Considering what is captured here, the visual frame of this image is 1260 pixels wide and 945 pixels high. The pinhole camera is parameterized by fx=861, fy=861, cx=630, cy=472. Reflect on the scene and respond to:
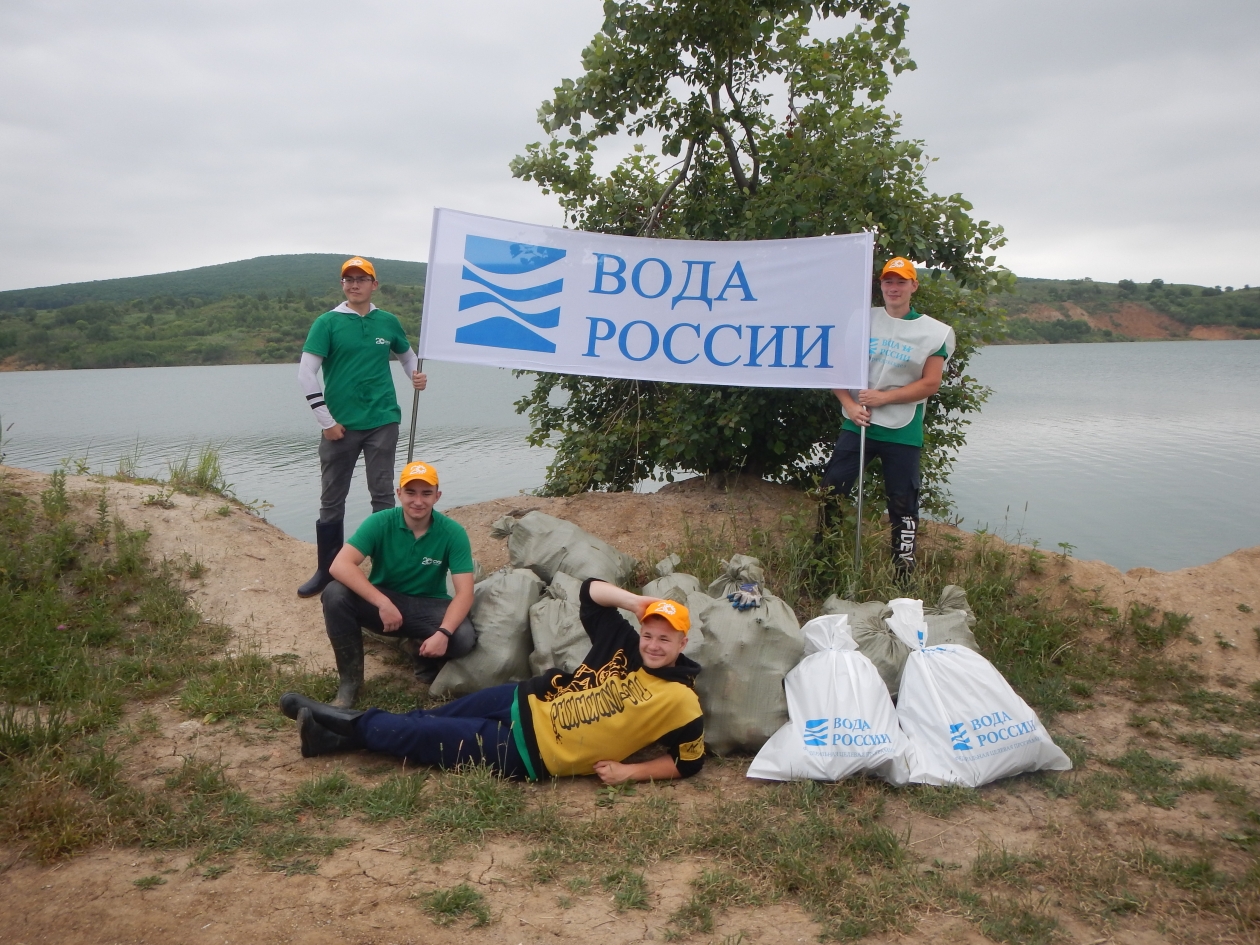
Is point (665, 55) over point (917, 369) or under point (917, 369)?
over

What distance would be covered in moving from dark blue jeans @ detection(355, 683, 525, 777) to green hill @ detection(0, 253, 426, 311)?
41.7m

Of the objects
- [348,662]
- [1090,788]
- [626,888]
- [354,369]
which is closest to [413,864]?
[626,888]

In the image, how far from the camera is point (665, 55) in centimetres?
678

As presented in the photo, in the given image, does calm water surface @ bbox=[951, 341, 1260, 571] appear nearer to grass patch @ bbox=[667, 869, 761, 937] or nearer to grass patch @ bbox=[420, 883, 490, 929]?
grass patch @ bbox=[667, 869, 761, 937]

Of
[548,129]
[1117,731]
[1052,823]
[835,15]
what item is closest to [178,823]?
[1052,823]

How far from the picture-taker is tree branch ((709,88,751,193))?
7.07 m

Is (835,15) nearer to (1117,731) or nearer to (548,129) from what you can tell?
(548,129)

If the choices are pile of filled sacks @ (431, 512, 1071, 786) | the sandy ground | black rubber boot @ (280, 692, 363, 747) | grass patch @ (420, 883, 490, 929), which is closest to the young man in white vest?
pile of filled sacks @ (431, 512, 1071, 786)

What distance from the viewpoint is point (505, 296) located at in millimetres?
5484

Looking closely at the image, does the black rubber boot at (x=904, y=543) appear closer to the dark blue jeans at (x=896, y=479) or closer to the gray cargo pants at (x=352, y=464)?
the dark blue jeans at (x=896, y=479)

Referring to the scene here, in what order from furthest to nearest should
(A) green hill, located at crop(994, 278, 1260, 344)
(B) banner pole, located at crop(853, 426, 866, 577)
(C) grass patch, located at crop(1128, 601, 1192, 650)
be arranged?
(A) green hill, located at crop(994, 278, 1260, 344) → (C) grass patch, located at crop(1128, 601, 1192, 650) → (B) banner pole, located at crop(853, 426, 866, 577)

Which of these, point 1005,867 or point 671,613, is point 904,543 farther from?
point 1005,867

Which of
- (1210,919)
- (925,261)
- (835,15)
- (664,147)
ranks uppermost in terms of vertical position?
(835,15)

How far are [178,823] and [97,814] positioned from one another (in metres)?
0.30
